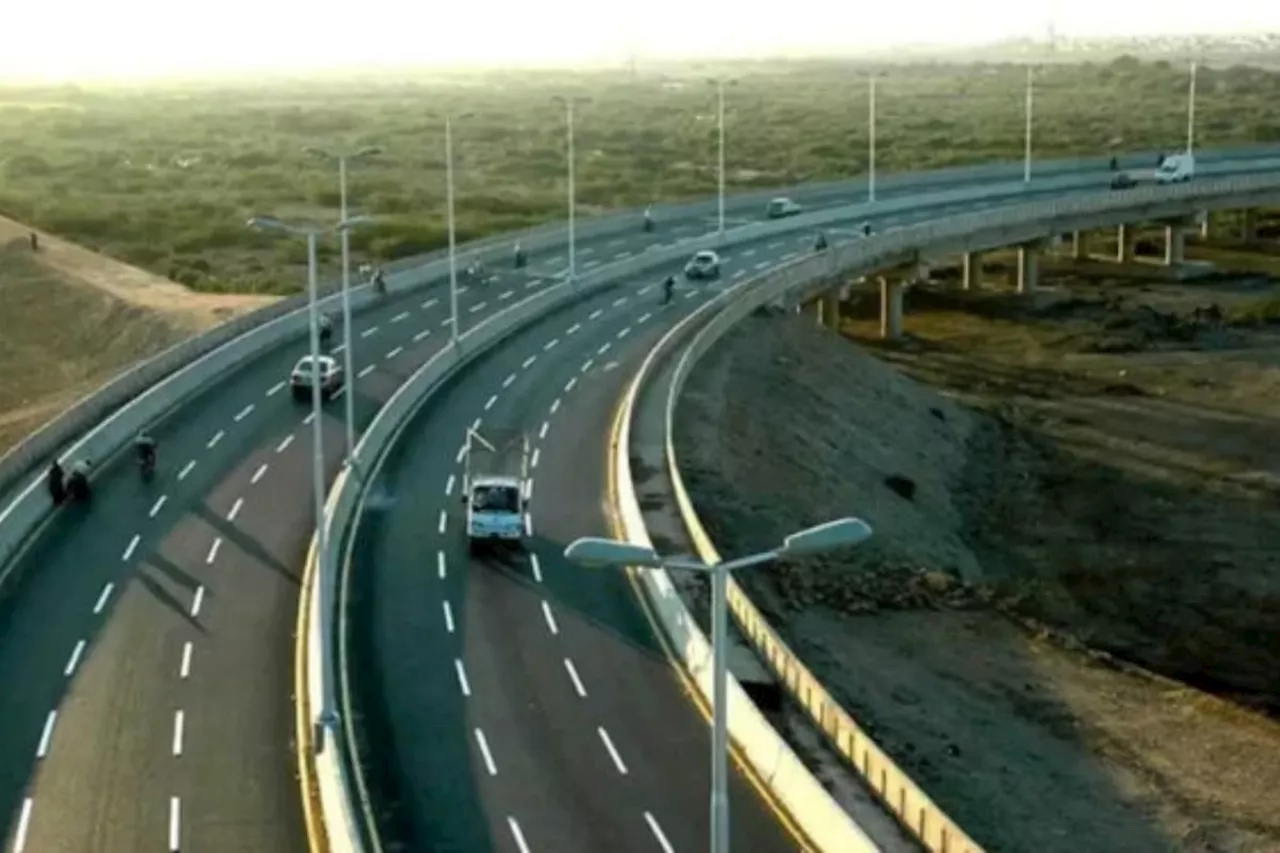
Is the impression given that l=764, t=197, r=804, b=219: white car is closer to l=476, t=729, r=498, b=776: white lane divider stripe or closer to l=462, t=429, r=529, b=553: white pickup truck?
l=462, t=429, r=529, b=553: white pickup truck

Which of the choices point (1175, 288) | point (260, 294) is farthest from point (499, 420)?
point (1175, 288)

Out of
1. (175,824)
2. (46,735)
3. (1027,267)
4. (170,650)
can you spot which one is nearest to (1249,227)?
(1027,267)

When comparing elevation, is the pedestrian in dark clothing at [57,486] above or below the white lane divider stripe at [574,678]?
above

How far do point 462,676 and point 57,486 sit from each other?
51.0 feet

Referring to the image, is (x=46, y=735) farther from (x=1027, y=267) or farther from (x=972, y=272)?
(x=972, y=272)

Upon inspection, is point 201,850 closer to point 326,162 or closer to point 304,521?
point 304,521

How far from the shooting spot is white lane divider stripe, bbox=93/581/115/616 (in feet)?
131

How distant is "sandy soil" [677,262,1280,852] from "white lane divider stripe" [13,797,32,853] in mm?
15047

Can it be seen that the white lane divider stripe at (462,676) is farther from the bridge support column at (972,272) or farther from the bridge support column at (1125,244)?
the bridge support column at (1125,244)

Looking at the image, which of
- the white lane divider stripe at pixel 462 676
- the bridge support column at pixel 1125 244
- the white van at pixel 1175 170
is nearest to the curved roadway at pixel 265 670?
the white lane divider stripe at pixel 462 676

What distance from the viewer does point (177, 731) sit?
33.4 meters

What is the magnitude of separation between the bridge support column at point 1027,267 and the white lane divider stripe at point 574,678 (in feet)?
228

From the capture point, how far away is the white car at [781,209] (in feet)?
339

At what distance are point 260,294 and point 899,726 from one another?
6369cm
